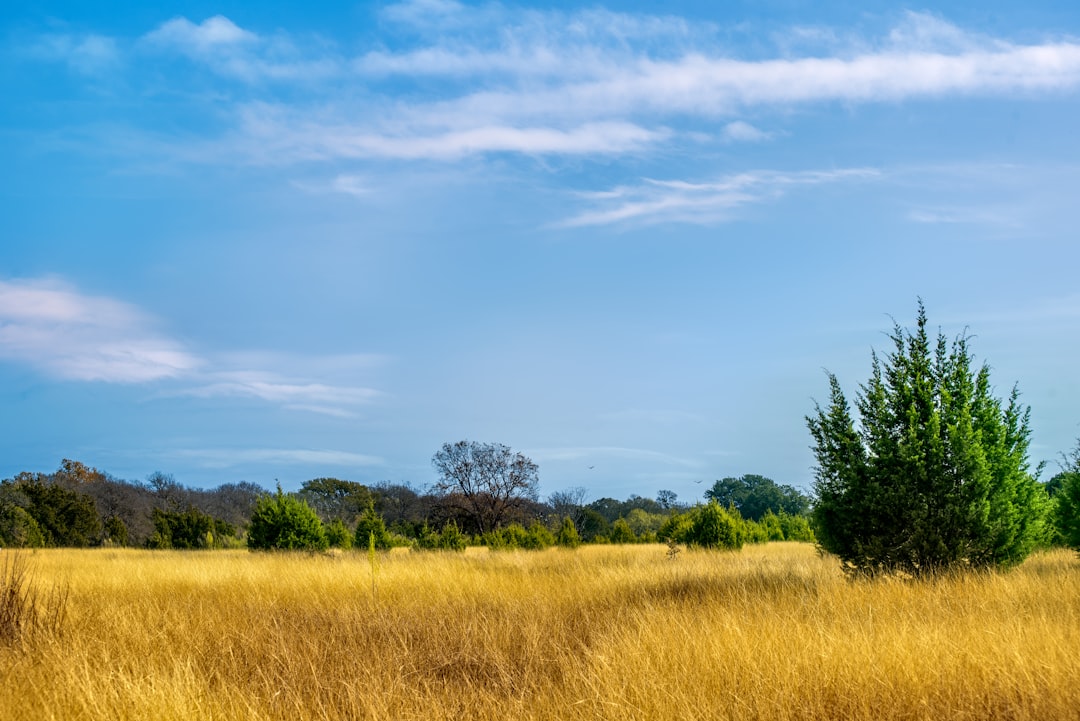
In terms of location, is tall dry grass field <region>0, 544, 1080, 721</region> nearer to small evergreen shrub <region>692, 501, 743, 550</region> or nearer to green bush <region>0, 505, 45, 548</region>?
small evergreen shrub <region>692, 501, 743, 550</region>

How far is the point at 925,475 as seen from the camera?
1138cm

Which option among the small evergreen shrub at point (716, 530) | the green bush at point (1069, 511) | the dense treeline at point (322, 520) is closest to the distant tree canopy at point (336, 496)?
the dense treeline at point (322, 520)

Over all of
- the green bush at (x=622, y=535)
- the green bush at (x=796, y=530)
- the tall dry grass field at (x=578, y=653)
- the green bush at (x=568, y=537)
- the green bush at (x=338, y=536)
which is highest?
the tall dry grass field at (x=578, y=653)

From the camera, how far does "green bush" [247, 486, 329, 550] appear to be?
23.4m

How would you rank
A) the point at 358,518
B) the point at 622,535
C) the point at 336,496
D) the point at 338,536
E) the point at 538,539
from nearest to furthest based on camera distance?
the point at 538,539 < the point at 338,536 < the point at 622,535 < the point at 358,518 < the point at 336,496

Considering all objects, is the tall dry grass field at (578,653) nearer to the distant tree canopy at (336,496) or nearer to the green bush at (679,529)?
the green bush at (679,529)

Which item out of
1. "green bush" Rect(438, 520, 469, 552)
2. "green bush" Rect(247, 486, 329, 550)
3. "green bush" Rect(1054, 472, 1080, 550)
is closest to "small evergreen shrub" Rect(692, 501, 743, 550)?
"green bush" Rect(438, 520, 469, 552)

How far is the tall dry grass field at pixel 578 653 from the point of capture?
5727 millimetres

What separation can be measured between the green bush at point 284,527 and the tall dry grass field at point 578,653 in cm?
1121

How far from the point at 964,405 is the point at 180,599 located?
11557 millimetres

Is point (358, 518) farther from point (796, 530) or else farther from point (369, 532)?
point (796, 530)

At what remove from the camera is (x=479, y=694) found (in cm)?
644

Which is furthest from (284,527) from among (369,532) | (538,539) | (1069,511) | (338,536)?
(1069,511)

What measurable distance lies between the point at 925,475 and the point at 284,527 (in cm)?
1786
